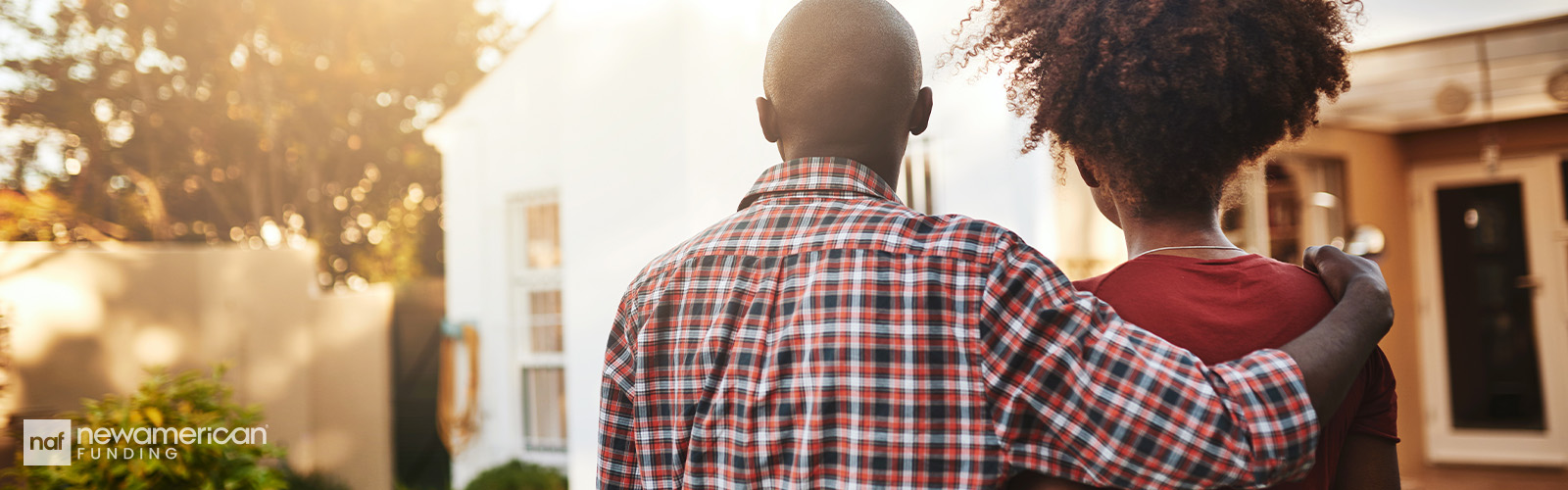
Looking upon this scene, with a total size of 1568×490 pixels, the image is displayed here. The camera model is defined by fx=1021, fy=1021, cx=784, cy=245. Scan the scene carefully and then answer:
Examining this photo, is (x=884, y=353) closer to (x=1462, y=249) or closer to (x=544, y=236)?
(x=544, y=236)

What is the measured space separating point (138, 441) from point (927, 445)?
344 centimetres

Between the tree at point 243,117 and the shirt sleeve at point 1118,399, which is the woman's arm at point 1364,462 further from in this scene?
the tree at point 243,117

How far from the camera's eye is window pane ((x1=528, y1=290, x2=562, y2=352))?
7158mm

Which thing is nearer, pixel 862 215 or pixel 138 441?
pixel 862 215

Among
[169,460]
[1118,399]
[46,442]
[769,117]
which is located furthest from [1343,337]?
[46,442]

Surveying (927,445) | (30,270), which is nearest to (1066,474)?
(927,445)

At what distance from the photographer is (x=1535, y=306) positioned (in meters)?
7.60

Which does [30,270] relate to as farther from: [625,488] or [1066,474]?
[1066,474]

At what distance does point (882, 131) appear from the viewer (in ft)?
3.54

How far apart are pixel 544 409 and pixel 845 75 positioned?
21.9 ft

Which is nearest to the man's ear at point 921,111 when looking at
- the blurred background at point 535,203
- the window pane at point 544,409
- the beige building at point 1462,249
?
the blurred background at point 535,203

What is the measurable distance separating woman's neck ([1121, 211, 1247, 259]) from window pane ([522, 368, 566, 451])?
6451 mm

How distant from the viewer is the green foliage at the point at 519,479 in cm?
630

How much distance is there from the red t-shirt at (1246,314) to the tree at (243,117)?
11.5m
